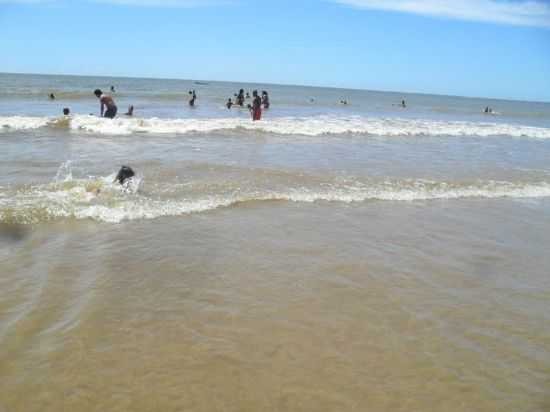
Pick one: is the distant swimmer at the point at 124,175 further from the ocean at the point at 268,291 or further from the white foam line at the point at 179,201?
the white foam line at the point at 179,201

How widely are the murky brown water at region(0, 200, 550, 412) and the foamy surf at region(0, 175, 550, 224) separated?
468mm

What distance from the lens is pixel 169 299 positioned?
436 cm

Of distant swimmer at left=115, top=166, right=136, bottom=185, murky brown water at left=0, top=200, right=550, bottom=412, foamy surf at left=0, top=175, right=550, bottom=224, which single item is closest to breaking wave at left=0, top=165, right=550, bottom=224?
foamy surf at left=0, top=175, right=550, bottom=224

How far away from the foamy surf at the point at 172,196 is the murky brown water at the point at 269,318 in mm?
468

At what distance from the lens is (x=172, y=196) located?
791 cm

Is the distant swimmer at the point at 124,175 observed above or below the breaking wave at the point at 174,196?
above

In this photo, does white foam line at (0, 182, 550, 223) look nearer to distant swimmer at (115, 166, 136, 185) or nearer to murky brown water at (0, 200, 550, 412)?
murky brown water at (0, 200, 550, 412)

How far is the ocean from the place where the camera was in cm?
317

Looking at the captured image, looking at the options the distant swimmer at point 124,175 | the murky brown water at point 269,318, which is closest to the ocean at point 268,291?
the murky brown water at point 269,318

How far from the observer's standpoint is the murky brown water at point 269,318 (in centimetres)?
312

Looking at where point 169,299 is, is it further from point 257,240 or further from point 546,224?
point 546,224

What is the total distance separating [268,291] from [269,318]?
1.82 ft

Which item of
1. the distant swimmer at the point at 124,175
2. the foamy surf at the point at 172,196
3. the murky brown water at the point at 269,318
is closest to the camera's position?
the murky brown water at the point at 269,318

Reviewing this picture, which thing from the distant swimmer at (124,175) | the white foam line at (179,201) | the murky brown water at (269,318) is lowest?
the murky brown water at (269,318)
